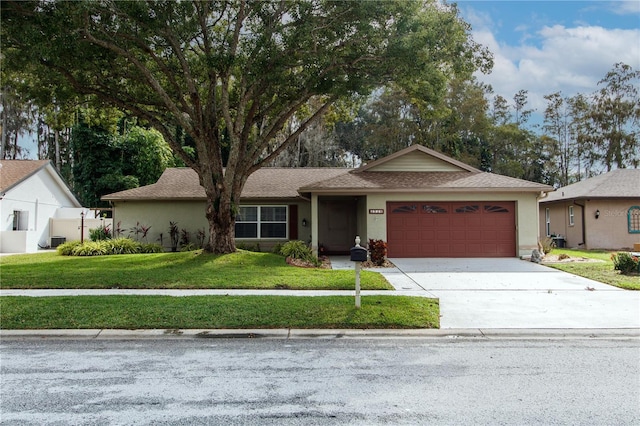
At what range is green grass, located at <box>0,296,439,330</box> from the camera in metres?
6.63

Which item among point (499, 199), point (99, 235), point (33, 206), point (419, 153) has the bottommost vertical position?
point (99, 235)

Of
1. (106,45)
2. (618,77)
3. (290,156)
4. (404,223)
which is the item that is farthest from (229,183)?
(618,77)

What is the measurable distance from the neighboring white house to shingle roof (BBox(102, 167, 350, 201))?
572cm

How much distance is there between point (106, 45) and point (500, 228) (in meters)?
14.6

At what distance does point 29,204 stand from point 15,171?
2104mm

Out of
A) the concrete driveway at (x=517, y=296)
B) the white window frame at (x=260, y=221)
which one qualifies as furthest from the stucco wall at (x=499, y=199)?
the white window frame at (x=260, y=221)

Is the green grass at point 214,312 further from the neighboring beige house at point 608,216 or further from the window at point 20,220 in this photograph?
the window at point 20,220

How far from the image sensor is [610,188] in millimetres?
21234

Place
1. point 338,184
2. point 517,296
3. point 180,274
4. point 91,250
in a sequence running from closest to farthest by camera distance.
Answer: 1. point 517,296
2. point 180,274
3. point 338,184
4. point 91,250

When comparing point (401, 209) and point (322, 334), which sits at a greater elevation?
point (401, 209)

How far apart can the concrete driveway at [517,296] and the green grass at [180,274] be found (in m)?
1.56

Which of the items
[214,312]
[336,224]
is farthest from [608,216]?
[214,312]

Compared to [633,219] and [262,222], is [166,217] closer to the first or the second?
[262,222]

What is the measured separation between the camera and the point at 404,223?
649 inches
